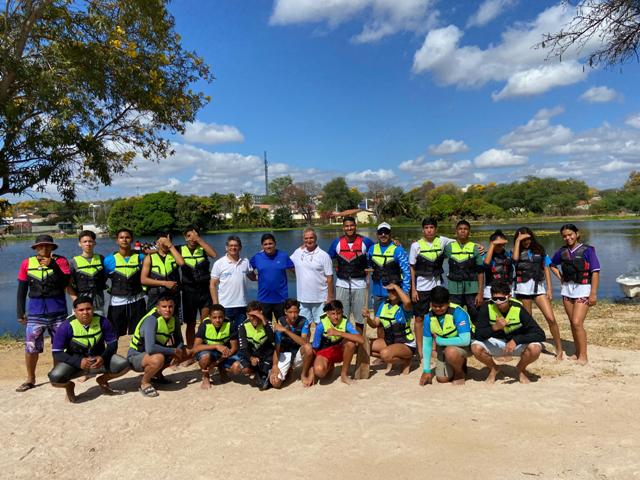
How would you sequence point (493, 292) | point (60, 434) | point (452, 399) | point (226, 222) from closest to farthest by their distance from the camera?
1. point (60, 434)
2. point (452, 399)
3. point (493, 292)
4. point (226, 222)

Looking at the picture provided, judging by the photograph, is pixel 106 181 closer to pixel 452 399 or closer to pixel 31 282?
pixel 31 282

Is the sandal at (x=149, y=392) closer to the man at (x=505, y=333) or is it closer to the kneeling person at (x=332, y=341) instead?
the kneeling person at (x=332, y=341)

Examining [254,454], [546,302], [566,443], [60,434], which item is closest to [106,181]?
[60,434]

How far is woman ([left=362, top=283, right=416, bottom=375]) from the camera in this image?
5484mm

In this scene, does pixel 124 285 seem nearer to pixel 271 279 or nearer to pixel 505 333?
pixel 271 279

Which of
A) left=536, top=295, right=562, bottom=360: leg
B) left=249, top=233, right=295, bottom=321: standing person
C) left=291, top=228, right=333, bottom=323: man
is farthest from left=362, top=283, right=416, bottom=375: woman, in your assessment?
left=536, top=295, right=562, bottom=360: leg

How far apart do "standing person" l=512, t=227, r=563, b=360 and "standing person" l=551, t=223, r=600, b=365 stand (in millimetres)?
193

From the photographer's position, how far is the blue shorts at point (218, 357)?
17.5 feet

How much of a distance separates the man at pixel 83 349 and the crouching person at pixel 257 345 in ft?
4.29

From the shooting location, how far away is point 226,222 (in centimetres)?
7188

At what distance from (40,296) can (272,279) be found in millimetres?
2654

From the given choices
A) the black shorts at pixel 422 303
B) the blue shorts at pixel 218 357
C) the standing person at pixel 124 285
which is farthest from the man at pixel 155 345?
the black shorts at pixel 422 303

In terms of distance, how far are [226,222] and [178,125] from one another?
207 feet

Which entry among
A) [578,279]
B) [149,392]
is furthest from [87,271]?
[578,279]
